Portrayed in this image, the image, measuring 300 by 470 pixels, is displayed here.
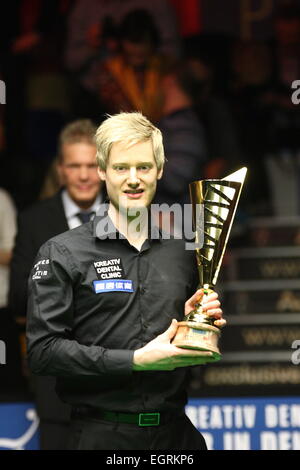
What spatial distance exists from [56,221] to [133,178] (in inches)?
58.0

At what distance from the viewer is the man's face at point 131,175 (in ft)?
12.1

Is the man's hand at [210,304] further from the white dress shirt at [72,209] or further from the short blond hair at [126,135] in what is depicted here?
the white dress shirt at [72,209]

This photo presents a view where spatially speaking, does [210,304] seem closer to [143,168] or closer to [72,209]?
[143,168]

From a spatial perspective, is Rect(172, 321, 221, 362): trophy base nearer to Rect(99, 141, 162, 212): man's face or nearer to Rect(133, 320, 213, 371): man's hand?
Rect(133, 320, 213, 371): man's hand

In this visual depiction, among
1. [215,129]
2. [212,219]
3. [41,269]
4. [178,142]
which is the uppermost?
[215,129]

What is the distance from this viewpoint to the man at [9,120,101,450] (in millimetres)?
5070

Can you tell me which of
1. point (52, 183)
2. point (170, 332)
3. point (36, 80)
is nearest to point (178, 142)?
point (52, 183)

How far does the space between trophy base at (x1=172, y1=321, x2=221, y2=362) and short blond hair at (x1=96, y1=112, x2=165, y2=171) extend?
58 centimetres

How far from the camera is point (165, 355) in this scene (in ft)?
11.6

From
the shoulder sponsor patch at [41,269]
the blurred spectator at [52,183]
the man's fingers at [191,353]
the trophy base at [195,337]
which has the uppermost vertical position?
the blurred spectator at [52,183]

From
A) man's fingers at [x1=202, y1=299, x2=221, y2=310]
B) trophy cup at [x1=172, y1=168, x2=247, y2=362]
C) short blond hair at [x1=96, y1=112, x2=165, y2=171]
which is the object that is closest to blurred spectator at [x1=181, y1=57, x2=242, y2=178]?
trophy cup at [x1=172, y1=168, x2=247, y2=362]

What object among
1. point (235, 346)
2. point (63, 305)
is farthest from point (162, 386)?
point (235, 346)

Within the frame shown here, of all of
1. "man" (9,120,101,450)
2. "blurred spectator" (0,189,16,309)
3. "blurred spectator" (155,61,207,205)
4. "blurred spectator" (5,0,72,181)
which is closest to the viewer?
"man" (9,120,101,450)

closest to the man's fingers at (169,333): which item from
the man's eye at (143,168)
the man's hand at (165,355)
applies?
the man's hand at (165,355)
